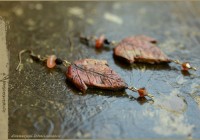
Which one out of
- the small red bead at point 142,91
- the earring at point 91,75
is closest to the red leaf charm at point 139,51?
the earring at point 91,75

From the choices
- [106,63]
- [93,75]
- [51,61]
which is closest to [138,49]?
[106,63]

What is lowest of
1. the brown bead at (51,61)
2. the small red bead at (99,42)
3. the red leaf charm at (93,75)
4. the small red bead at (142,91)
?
the small red bead at (142,91)

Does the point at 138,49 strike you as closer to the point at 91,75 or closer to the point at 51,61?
the point at 91,75

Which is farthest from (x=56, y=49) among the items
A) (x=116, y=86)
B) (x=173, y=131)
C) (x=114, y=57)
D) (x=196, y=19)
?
(x=196, y=19)

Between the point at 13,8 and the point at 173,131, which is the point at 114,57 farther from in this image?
the point at 13,8

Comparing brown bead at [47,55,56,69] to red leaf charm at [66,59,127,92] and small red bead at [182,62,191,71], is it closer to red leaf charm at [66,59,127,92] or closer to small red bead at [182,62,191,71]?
red leaf charm at [66,59,127,92]

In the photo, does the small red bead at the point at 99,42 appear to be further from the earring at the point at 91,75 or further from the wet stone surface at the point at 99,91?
the earring at the point at 91,75

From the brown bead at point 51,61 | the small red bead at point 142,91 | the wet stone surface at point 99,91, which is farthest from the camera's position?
→ the brown bead at point 51,61
